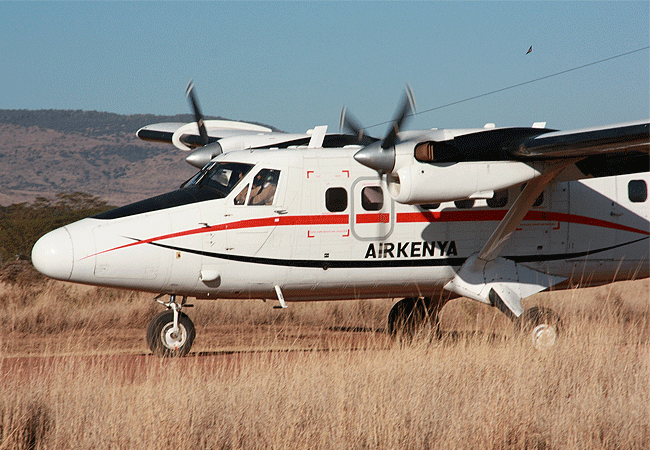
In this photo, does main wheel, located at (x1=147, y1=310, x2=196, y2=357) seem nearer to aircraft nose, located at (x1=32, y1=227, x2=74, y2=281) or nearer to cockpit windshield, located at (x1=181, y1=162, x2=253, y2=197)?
aircraft nose, located at (x1=32, y1=227, x2=74, y2=281)

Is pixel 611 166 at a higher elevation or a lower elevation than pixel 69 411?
higher

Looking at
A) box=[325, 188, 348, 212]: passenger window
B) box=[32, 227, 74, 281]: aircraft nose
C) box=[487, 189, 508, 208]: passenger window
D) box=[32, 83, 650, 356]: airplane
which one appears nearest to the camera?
box=[32, 227, 74, 281]: aircraft nose

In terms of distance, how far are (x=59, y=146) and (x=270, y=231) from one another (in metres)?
138

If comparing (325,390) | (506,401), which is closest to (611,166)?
(506,401)

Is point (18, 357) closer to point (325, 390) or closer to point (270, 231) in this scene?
point (270, 231)

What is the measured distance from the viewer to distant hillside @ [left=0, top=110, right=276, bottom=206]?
371 ft

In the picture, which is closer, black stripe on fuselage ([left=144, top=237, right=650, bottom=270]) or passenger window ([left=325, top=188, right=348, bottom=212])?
black stripe on fuselage ([left=144, top=237, right=650, bottom=270])

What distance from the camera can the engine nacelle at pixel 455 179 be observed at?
363 inches

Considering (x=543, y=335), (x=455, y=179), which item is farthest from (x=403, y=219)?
(x=543, y=335)

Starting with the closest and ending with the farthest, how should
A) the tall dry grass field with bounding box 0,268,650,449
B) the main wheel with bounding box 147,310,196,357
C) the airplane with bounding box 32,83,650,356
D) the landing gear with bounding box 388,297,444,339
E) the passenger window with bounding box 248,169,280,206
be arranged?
the tall dry grass field with bounding box 0,268,650,449 → the airplane with bounding box 32,83,650,356 → the main wheel with bounding box 147,310,196,357 → the passenger window with bounding box 248,169,280,206 → the landing gear with bounding box 388,297,444,339

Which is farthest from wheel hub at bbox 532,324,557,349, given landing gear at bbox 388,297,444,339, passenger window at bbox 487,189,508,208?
landing gear at bbox 388,297,444,339

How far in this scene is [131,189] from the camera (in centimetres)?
11600

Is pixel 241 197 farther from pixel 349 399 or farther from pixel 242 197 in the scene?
pixel 349 399

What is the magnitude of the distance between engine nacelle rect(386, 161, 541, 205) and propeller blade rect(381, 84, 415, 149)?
0.41 metres
